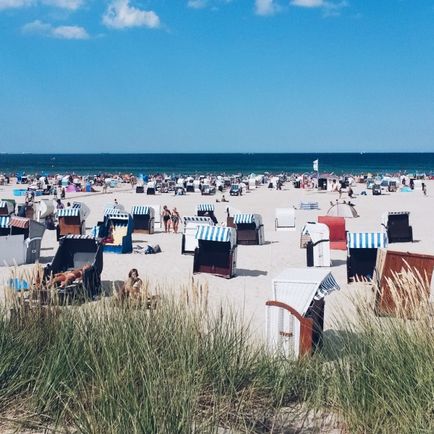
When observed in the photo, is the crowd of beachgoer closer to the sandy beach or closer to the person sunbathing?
the sandy beach

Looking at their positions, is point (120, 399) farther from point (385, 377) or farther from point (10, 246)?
point (10, 246)

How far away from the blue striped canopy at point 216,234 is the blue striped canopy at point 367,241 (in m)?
2.32

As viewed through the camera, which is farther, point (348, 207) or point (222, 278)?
point (348, 207)

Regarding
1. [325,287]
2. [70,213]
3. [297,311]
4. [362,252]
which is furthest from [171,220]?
[297,311]

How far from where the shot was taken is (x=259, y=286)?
12016 millimetres

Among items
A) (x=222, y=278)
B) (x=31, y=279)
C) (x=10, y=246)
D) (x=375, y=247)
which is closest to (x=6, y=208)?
(x=10, y=246)

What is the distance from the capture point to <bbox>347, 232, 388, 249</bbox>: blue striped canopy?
39.0 ft

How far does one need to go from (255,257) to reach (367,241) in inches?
162

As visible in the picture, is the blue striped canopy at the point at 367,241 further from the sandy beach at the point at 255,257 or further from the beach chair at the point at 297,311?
the beach chair at the point at 297,311

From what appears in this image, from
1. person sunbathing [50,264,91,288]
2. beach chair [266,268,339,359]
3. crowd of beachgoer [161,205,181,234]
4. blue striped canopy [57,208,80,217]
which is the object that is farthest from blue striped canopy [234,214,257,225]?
beach chair [266,268,339,359]

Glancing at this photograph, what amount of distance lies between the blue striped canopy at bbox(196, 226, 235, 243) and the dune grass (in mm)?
7353

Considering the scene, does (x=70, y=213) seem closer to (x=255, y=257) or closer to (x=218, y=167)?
(x=255, y=257)

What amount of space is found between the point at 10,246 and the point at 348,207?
47.8 ft

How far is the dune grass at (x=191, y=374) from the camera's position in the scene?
13.5 ft
